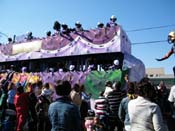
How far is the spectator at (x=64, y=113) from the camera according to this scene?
4.35 metres

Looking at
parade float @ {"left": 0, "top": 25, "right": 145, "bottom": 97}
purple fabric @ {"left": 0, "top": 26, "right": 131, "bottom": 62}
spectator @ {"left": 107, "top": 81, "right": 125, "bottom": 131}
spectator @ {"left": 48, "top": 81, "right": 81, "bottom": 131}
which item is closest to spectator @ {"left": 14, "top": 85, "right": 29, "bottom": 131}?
spectator @ {"left": 107, "top": 81, "right": 125, "bottom": 131}

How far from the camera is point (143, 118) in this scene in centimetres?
373

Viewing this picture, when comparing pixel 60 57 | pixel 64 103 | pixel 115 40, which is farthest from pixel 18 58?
pixel 64 103

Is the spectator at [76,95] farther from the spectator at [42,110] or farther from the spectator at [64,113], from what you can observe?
the spectator at [64,113]

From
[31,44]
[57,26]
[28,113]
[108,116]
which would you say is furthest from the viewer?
[31,44]

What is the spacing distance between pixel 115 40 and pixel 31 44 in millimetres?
6561

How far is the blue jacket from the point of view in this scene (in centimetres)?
434

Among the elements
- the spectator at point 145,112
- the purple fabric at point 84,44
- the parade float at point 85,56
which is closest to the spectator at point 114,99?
the parade float at point 85,56

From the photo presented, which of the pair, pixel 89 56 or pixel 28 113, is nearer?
pixel 28 113

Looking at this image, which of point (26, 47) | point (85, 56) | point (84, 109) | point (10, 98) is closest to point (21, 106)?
point (10, 98)

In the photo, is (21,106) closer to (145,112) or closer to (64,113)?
(64,113)

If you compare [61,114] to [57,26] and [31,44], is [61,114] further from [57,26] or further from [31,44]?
[31,44]

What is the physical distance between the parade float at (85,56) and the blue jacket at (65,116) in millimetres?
7948

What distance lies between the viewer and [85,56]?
645 inches
